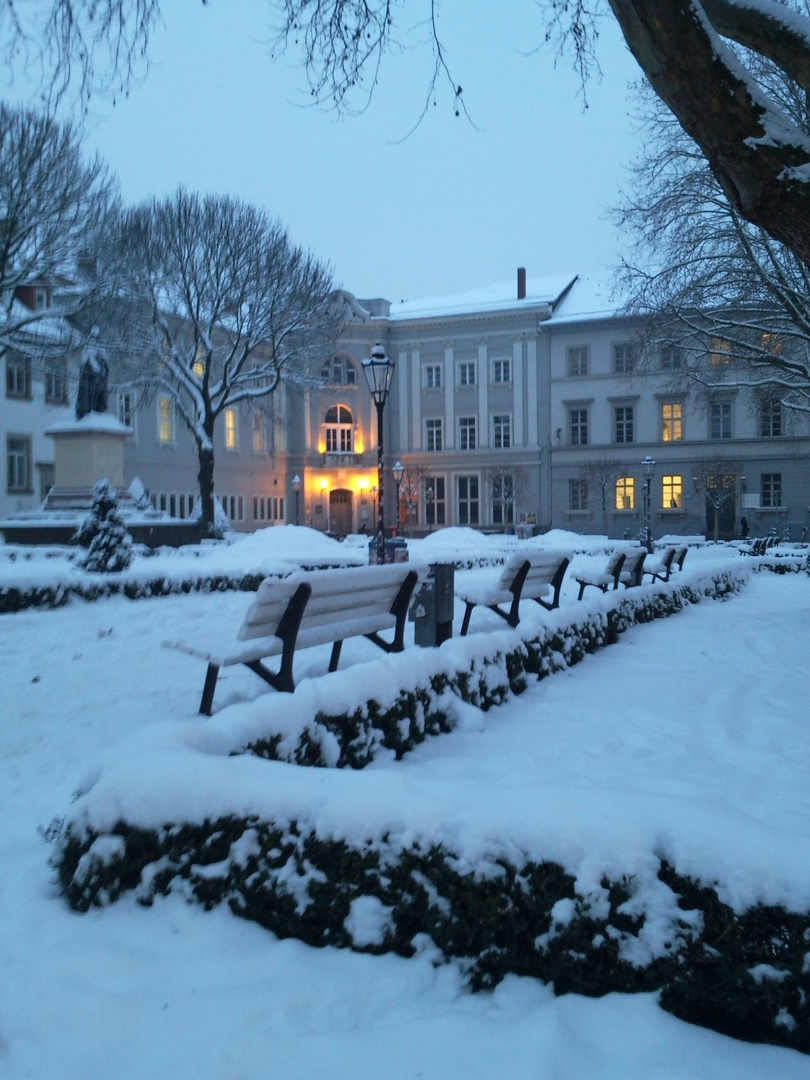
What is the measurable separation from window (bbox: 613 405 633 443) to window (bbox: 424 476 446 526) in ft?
33.3

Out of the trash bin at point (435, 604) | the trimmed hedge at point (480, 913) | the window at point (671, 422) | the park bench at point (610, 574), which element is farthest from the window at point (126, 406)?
the trimmed hedge at point (480, 913)

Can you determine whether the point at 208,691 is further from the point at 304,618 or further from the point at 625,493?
the point at 625,493

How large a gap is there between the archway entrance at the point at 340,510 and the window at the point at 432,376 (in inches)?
310

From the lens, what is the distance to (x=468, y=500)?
2021 inches

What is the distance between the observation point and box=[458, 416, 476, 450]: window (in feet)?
170

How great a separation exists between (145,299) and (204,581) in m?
18.5

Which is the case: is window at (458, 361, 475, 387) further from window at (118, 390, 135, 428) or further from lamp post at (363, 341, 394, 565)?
lamp post at (363, 341, 394, 565)

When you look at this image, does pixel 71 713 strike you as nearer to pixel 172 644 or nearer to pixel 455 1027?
pixel 172 644

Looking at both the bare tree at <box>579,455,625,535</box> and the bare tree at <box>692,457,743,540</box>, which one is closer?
the bare tree at <box>692,457,743,540</box>

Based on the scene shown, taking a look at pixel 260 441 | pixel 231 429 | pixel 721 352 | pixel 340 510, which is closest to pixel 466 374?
pixel 340 510

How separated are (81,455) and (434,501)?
32.4 meters

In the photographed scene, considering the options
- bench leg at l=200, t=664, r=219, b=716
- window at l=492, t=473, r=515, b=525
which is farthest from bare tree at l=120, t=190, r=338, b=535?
bench leg at l=200, t=664, r=219, b=716

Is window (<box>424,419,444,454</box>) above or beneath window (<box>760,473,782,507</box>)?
above

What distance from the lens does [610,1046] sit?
83.7 inches
